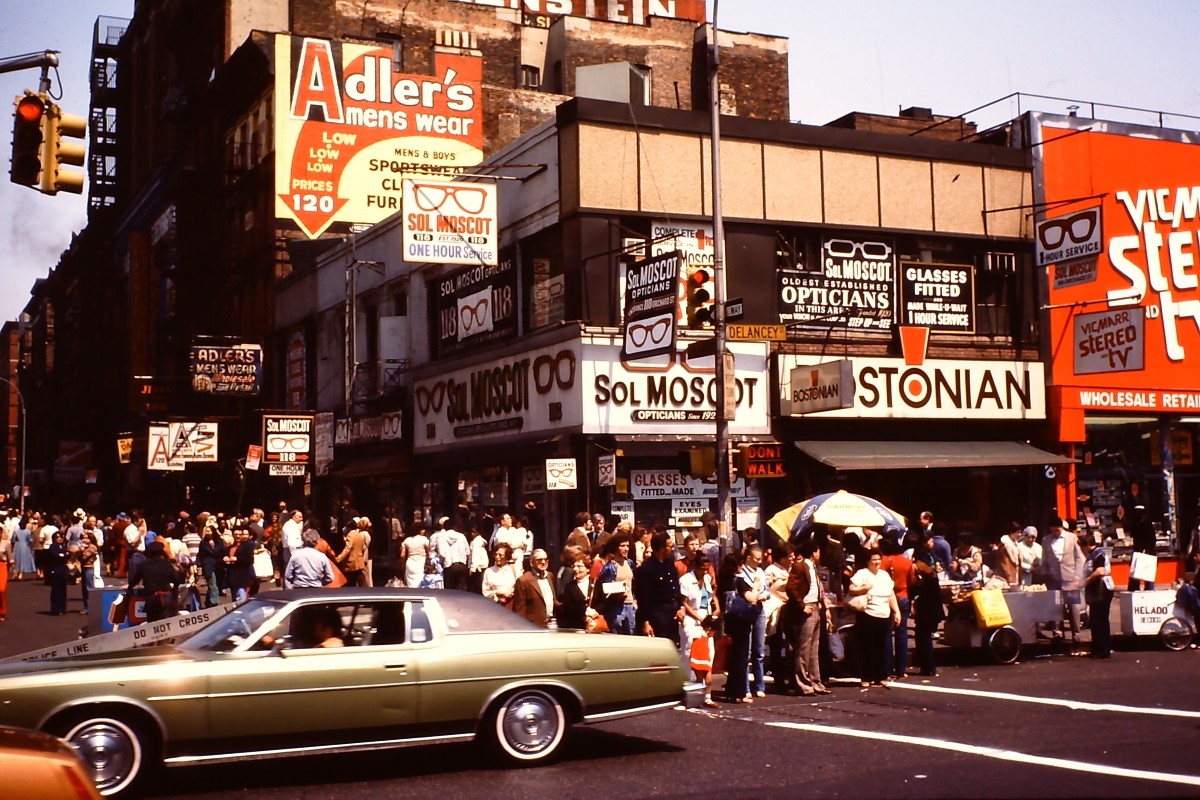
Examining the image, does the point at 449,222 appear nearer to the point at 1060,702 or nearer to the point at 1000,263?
the point at 1000,263

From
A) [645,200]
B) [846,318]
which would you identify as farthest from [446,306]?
[846,318]

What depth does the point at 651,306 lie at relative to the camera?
24328mm

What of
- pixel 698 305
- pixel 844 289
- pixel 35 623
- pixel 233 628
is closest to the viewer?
pixel 233 628

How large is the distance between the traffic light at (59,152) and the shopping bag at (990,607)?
1162cm

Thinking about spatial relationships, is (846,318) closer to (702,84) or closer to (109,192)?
(702,84)

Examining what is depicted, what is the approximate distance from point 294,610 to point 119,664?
4.28ft

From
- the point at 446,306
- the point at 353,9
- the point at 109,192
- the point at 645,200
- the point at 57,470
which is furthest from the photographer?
the point at 109,192

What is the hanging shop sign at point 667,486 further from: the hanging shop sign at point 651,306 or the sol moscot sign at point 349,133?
the sol moscot sign at point 349,133

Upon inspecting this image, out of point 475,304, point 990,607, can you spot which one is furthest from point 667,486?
point 990,607

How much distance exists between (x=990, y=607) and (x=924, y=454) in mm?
11062

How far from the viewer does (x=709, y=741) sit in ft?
38.7

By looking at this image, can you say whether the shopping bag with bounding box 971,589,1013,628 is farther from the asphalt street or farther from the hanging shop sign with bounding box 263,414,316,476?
the hanging shop sign with bounding box 263,414,316,476

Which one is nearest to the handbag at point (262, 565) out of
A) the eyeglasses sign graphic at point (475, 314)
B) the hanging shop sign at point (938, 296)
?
the eyeglasses sign graphic at point (475, 314)

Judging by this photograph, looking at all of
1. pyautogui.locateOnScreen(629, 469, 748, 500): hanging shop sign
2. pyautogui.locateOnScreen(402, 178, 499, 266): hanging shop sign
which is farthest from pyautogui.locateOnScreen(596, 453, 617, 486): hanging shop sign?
pyautogui.locateOnScreen(402, 178, 499, 266): hanging shop sign
